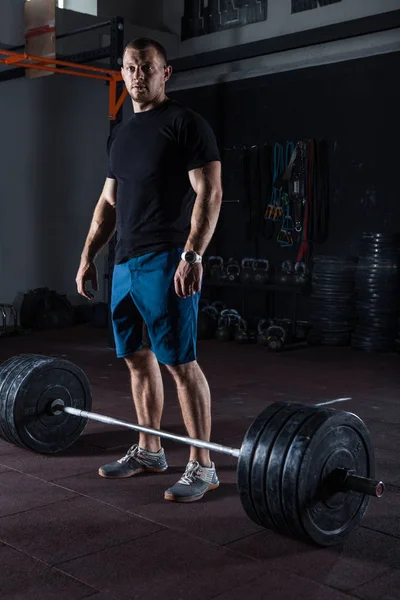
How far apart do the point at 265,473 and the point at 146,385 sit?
2.28 ft

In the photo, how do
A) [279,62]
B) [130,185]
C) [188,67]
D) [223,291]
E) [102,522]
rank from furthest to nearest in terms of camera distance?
[223,291] → [279,62] → [188,67] → [130,185] → [102,522]

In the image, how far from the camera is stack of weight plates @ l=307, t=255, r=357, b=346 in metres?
5.87

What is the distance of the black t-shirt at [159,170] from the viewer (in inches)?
84.2

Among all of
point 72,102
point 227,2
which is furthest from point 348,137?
point 72,102

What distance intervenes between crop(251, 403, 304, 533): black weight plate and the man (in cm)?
42

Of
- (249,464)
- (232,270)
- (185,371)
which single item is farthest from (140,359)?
(232,270)

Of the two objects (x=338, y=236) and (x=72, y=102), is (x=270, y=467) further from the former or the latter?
(x=72, y=102)

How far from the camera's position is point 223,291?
6879 mm

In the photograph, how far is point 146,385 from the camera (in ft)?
7.86

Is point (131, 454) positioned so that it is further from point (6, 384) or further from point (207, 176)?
point (207, 176)

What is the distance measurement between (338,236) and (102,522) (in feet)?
14.7

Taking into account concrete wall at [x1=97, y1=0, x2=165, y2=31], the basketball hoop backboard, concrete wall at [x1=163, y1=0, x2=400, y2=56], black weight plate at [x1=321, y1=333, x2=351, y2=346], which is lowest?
black weight plate at [x1=321, y1=333, x2=351, y2=346]

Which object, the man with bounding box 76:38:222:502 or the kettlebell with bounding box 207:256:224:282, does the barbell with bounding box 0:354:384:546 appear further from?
the kettlebell with bounding box 207:256:224:282

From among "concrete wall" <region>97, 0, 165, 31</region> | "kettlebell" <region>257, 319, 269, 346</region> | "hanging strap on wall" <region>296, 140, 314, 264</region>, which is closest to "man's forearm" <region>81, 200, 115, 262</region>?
"kettlebell" <region>257, 319, 269, 346</region>
